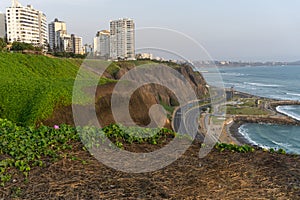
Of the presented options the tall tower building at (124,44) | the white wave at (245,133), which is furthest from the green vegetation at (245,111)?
the tall tower building at (124,44)

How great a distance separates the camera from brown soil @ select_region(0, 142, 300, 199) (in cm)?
371

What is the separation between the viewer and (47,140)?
17.3 feet

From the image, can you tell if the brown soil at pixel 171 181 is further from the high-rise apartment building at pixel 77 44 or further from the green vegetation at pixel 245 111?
the high-rise apartment building at pixel 77 44

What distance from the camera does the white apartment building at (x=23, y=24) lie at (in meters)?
69.2

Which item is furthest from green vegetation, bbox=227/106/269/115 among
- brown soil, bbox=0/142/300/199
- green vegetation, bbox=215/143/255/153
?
brown soil, bbox=0/142/300/199

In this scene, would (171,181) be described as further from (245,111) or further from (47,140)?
(245,111)

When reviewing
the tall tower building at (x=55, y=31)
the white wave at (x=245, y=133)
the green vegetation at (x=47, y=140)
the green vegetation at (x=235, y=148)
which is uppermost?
the tall tower building at (x=55, y=31)

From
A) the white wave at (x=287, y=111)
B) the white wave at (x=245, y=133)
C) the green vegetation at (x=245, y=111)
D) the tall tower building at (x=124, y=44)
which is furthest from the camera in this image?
the green vegetation at (x=245, y=111)

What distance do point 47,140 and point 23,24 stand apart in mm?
72691

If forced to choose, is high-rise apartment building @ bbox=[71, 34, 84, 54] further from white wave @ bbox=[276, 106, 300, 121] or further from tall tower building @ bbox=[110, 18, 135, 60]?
tall tower building @ bbox=[110, 18, 135, 60]

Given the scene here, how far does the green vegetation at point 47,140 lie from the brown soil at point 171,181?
259mm

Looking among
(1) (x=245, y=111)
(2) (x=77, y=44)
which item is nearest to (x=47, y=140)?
(1) (x=245, y=111)

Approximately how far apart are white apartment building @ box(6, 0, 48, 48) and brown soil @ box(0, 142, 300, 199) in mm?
69630

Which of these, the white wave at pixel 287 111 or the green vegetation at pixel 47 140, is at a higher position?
the green vegetation at pixel 47 140
